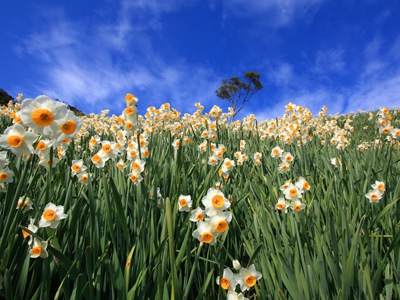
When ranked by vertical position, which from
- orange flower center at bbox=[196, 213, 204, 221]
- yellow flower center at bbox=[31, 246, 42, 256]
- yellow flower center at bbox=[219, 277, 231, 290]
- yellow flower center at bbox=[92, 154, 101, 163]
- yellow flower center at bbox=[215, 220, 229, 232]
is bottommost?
yellow flower center at bbox=[219, 277, 231, 290]

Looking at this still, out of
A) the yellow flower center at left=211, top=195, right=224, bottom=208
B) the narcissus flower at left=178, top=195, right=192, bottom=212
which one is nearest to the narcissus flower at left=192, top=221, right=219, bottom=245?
the yellow flower center at left=211, top=195, right=224, bottom=208

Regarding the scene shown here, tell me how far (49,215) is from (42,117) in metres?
0.61

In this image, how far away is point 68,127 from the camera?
1.06m

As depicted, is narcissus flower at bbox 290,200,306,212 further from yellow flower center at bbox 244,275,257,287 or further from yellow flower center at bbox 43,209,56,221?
yellow flower center at bbox 43,209,56,221

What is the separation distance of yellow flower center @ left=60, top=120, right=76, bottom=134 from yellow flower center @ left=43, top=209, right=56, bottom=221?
562 millimetres

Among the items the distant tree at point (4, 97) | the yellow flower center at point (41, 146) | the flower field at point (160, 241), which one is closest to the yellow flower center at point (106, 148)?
the flower field at point (160, 241)

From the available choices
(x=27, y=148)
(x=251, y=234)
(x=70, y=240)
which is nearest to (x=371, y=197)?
(x=251, y=234)

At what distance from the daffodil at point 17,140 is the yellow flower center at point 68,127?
19cm

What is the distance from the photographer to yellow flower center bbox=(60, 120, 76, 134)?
1057 millimetres

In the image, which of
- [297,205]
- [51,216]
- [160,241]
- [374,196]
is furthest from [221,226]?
[374,196]

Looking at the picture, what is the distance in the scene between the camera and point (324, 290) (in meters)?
1.28

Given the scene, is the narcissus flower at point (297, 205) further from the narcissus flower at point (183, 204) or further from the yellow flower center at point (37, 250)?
the yellow flower center at point (37, 250)

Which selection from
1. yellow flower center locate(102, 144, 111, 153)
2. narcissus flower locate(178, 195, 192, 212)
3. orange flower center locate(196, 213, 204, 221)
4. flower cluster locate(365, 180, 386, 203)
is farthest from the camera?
yellow flower center locate(102, 144, 111, 153)

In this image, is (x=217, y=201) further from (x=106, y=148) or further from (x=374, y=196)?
(x=374, y=196)
